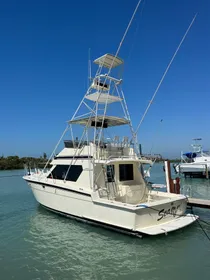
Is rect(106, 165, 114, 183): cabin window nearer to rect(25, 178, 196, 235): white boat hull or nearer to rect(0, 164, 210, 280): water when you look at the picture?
rect(25, 178, 196, 235): white boat hull

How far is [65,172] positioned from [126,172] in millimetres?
2917

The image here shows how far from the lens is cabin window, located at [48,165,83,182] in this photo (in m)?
10.8

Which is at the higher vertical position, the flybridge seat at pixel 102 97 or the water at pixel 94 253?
the flybridge seat at pixel 102 97

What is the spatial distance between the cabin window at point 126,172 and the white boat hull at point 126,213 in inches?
88.3

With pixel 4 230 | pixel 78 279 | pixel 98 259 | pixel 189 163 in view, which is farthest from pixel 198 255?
pixel 189 163

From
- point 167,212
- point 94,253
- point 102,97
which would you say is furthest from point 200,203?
point 102,97

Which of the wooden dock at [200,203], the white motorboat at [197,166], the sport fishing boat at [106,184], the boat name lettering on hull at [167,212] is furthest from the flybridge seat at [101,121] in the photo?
the white motorboat at [197,166]

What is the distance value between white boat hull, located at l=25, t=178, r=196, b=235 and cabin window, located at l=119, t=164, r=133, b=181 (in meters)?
2.24

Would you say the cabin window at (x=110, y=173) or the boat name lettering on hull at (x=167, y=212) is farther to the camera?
the cabin window at (x=110, y=173)

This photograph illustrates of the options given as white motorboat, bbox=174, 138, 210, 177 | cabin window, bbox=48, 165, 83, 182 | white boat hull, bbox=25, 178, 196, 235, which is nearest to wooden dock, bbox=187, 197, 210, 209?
white boat hull, bbox=25, 178, 196, 235

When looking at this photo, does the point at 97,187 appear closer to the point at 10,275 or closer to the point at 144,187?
the point at 144,187

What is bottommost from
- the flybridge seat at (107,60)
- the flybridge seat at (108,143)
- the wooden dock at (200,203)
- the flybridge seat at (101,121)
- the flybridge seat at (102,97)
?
the wooden dock at (200,203)

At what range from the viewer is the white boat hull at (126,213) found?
8.07 metres

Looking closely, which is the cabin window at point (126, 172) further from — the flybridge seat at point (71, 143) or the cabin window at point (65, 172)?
the flybridge seat at point (71, 143)
